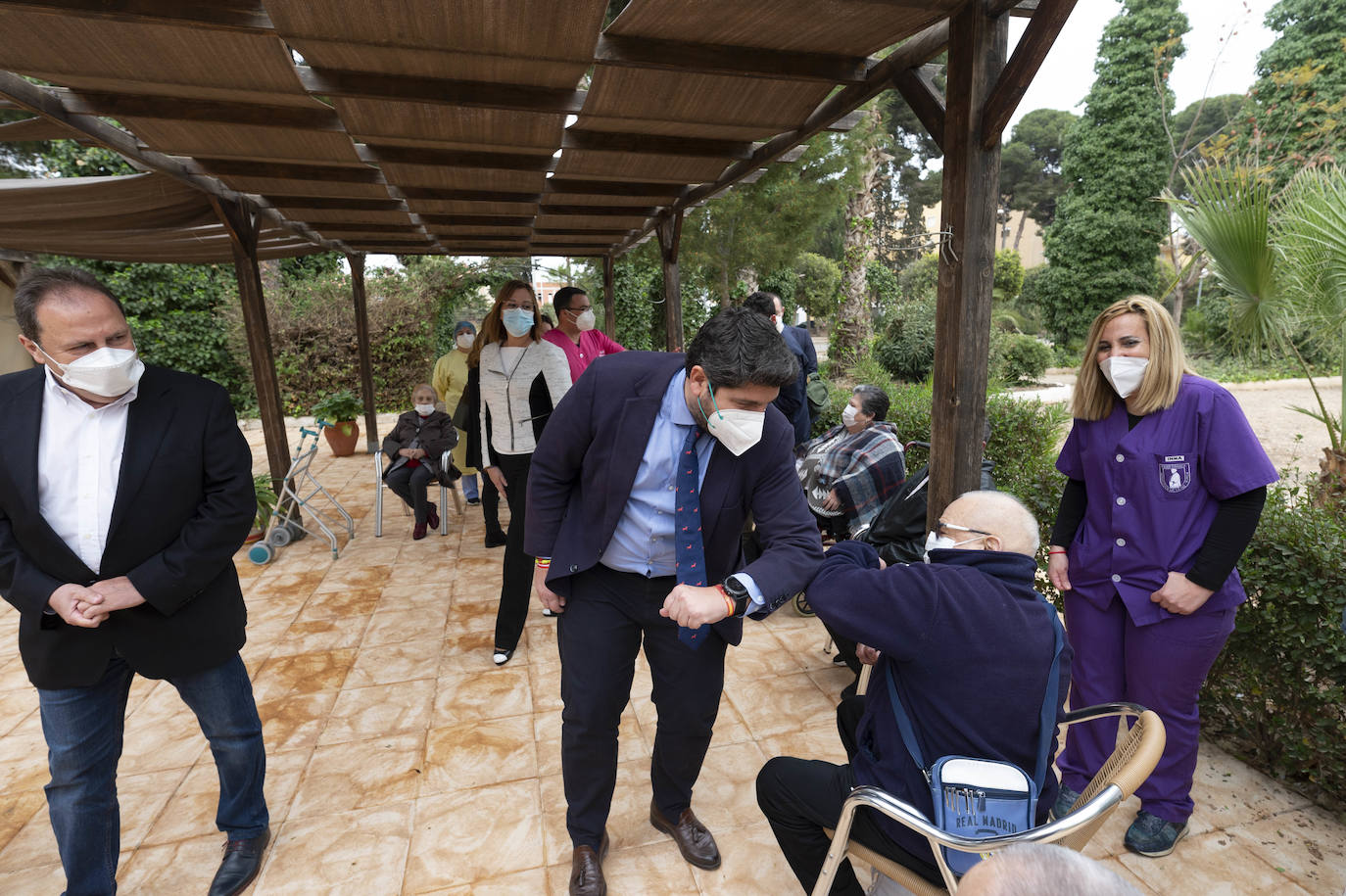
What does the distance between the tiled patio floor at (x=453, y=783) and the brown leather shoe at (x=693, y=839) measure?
0.04 meters

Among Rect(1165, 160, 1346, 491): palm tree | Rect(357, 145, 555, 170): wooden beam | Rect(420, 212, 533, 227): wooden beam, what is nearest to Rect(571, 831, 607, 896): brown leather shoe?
Rect(1165, 160, 1346, 491): palm tree

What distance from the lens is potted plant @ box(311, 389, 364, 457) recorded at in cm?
866

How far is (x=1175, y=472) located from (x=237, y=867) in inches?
125

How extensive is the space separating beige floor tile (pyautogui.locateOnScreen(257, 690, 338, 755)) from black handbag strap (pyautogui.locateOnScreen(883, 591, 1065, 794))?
259cm

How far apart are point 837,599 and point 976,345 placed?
1528mm

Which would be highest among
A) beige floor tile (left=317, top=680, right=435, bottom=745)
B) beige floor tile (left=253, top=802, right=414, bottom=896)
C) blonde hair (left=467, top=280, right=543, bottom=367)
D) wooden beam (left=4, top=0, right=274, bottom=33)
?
wooden beam (left=4, top=0, right=274, bottom=33)

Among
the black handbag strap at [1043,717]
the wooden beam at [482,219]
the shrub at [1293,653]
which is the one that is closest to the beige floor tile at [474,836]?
the black handbag strap at [1043,717]

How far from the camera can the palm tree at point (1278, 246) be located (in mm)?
2975

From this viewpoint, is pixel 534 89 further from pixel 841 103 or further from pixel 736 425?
pixel 736 425

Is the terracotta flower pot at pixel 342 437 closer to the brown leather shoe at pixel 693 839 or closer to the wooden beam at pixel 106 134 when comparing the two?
the wooden beam at pixel 106 134

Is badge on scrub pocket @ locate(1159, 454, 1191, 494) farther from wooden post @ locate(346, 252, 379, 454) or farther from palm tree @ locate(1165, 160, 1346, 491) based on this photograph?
wooden post @ locate(346, 252, 379, 454)

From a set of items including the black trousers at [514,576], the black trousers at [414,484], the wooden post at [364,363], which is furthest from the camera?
the wooden post at [364,363]

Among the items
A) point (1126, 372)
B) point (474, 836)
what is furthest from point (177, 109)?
point (1126, 372)

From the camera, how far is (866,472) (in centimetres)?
343
